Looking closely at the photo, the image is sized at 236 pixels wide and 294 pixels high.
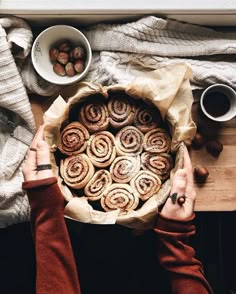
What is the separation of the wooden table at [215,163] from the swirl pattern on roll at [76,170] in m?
0.12

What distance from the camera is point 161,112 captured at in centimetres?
97

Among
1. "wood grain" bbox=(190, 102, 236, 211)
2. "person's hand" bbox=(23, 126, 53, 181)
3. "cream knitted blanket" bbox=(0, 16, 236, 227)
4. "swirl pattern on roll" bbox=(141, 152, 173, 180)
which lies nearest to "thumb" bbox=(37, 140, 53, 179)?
"person's hand" bbox=(23, 126, 53, 181)

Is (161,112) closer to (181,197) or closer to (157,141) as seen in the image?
(157,141)

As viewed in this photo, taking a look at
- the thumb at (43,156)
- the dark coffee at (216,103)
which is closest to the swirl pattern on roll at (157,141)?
the dark coffee at (216,103)

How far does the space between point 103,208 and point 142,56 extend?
0.34m

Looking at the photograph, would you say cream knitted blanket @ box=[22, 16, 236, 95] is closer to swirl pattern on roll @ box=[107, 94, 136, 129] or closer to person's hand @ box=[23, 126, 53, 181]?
→ swirl pattern on roll @ box=[107, 94, 136, 129]

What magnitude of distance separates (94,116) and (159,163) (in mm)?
171

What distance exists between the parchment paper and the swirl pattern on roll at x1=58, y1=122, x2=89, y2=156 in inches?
0.8

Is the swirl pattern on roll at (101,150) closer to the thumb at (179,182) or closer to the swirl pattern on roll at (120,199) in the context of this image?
the swirl pattern on roll at (120,199)

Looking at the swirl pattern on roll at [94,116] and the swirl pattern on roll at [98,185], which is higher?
the swirl pattern on roll at [94,116]

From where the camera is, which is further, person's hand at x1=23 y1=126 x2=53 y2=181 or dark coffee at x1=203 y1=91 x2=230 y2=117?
dark coffee at x1=203 y1=91 x2=230 y2=117

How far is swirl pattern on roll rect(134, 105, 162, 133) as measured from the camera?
1.00m

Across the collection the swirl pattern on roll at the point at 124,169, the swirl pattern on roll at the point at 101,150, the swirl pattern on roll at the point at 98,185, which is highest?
the swirl pattern on roll at the point at 101,150

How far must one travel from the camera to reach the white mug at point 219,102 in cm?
100
